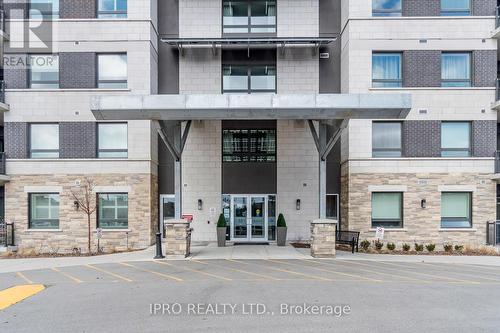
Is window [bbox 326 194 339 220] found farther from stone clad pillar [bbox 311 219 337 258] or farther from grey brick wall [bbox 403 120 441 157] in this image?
stone clad pillar [bbox 311 219 337 258]

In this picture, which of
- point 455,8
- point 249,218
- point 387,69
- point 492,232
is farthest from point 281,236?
point 455,8

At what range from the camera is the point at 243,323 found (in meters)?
6.44

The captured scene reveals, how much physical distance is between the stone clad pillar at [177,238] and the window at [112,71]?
7.33 meters

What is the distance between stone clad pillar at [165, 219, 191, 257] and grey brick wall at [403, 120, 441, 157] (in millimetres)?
10254

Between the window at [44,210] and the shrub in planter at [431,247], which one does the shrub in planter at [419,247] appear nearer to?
the shrub in planter at [431,247]

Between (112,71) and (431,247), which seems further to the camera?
(112,71)

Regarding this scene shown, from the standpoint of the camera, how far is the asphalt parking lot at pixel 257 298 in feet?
21.0

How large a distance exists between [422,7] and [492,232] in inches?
413

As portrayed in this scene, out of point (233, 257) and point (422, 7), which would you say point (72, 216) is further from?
point (422, 7)

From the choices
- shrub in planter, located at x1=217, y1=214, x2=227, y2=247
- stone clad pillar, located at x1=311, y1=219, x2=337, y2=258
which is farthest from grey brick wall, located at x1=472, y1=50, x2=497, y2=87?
shrub in planter, located at x1=217, y1=214, x2=227, y2=247

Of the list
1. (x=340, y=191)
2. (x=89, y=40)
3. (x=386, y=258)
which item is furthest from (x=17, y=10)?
(x=386, y=258)

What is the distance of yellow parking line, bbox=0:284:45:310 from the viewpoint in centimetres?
778

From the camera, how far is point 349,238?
15.0 m

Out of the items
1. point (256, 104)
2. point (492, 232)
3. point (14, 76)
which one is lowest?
point (492, 232)
